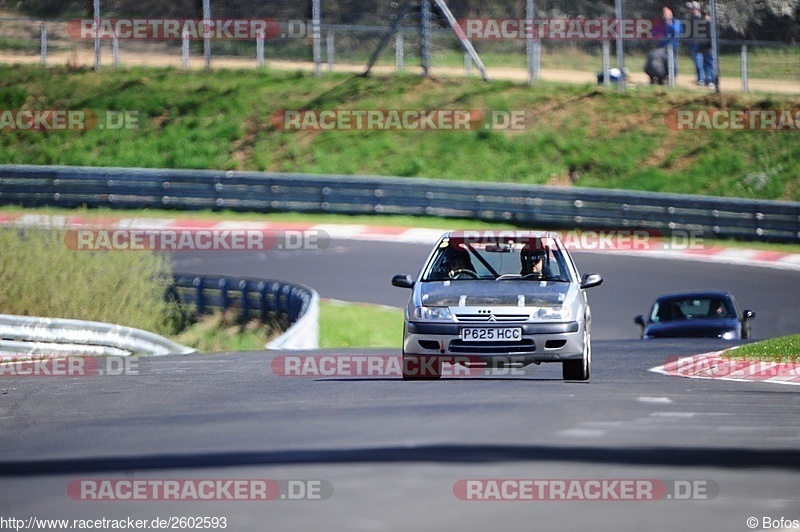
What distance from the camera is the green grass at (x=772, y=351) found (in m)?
13.0

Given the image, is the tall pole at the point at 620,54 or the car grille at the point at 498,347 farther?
the tall pole at the point at 620,54

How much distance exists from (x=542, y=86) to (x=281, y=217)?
904 cm

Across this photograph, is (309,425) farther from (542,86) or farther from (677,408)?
(542,86)

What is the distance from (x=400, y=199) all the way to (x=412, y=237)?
8.17 ft

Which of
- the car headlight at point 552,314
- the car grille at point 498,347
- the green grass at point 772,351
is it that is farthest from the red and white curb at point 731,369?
the car grille at point 498,347

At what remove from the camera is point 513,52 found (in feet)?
107

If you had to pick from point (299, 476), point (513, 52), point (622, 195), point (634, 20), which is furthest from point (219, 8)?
point (299, 476)

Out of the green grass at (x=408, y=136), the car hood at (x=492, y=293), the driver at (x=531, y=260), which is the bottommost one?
the car hood at (x=492, y=293)

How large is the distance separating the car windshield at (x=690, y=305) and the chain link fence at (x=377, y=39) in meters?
13.5
